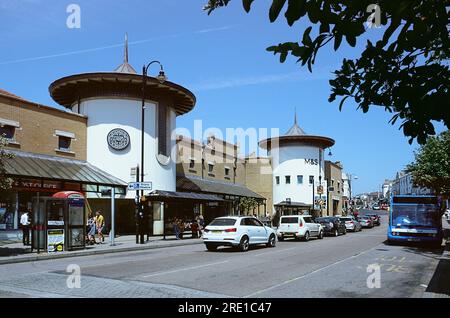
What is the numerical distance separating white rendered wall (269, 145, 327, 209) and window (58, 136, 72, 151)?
3982cm

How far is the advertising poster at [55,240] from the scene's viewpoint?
67.1 feet

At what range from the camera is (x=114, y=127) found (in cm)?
3344

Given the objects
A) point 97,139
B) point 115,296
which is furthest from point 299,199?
point 115,296

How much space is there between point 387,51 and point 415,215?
2205cm

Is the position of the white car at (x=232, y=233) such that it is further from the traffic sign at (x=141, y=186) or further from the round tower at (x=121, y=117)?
the round tower at (x=121, y=117)

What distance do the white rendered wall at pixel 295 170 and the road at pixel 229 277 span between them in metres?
47.1

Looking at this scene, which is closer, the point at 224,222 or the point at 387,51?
the point at 387,51

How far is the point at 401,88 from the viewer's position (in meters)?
5.35

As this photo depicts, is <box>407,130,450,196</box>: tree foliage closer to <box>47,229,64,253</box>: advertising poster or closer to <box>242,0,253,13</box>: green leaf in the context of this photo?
<box>47,229,64,253</box>: advertising poster

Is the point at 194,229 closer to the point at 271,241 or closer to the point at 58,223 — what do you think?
the point at 271,241

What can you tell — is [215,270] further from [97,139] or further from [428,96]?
[97,139]

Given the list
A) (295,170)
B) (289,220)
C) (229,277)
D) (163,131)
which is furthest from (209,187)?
(229,277)

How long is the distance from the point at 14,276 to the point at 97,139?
20920 mm

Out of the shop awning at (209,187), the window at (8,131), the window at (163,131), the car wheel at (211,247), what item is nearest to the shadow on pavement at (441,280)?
the car wheel at (211,247)
